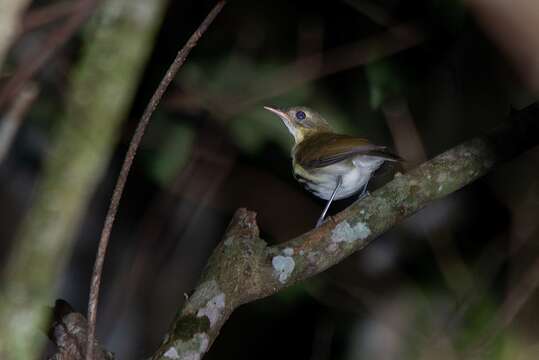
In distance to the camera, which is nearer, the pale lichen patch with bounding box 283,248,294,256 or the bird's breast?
the pale lichen patch with bounding box 283,248,294,256

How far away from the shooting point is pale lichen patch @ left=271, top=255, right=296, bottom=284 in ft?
9.22

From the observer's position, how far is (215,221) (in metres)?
6.69

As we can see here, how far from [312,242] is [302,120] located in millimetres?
2219

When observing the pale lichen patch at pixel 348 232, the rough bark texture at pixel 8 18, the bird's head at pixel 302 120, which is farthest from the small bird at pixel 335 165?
the rough bark texture at pixel 8 18

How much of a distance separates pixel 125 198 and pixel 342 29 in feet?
8.42

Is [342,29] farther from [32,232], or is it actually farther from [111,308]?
[32,232]

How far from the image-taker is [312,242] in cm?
295

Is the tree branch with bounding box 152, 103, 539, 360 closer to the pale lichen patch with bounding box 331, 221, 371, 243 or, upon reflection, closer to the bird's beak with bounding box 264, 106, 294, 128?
the pale lichen patch with bounding box 331, 221, 371, 243

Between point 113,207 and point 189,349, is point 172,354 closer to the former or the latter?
point 189,349

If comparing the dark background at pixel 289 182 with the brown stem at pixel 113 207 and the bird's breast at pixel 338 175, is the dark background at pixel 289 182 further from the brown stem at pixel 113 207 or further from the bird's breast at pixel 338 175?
the brown stem at pixel 113 207

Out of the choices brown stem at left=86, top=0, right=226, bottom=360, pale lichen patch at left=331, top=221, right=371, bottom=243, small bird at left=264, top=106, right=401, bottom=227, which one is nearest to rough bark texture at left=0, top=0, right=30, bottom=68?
brown stem at left=86, top=0, right=226, bottom=360

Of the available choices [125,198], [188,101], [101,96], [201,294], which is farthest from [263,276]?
[125,198]

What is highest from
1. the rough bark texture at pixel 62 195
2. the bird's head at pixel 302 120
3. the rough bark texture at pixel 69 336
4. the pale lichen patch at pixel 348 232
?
the bird's head at pixel 302 120

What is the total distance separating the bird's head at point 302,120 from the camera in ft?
16.5
